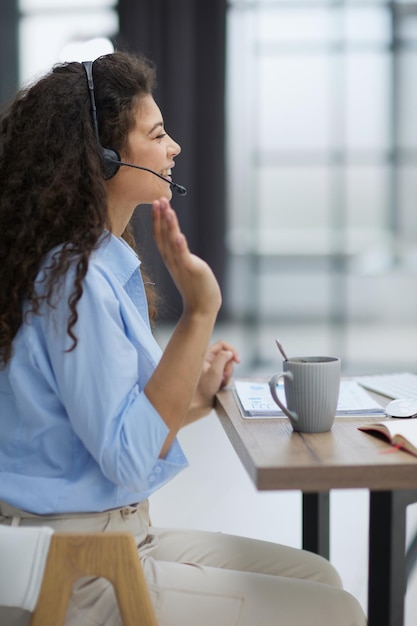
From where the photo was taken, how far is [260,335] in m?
5.91

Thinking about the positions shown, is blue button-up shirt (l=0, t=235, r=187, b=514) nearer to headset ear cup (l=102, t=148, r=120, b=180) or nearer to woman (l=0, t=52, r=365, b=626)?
woman (l=0, t=52, r=365, b=626)

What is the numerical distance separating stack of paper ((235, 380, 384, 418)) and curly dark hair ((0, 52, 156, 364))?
0.38m

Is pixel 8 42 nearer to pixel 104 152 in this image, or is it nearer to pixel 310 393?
pixel 104 152

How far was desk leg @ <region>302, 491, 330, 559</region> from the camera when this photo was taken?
1609mm

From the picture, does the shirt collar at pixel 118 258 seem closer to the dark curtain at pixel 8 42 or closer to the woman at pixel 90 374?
the woman at pixel 90 374

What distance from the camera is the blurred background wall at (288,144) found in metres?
5.58

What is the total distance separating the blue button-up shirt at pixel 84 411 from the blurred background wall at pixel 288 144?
417 cm

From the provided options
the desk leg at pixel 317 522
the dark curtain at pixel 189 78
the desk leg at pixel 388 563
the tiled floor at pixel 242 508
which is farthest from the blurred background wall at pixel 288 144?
the desk leg at pixel 388 563

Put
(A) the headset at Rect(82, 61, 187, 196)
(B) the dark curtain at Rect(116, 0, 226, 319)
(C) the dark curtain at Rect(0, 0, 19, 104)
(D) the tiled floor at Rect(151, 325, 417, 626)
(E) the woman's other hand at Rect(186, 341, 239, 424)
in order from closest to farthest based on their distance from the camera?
(A) the headset at Rect(82, 61, 187, 196)
(E) the woman's other hand at Rect(186, 341, 239, 424)
(D) the tiled floor at Rect(151, 325, 417, 626)
(B) the dark curtain at Rect(116, 0, 226, 319)
(C) the dark curtain at Rect(0, 0, 19, 104)

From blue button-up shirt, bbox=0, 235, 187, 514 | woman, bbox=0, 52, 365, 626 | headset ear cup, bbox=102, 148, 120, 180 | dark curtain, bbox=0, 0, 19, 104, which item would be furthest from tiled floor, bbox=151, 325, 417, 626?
dark curtain, bbox=0, 0, 19, 104

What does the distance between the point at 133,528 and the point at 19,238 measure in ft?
1.42

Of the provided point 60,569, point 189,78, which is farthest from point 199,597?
point 189,78

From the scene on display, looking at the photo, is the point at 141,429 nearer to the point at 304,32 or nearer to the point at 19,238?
the point at 19,238

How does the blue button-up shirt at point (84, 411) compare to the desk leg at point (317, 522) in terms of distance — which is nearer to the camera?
the blue button-up shirt at point (84, 411)
